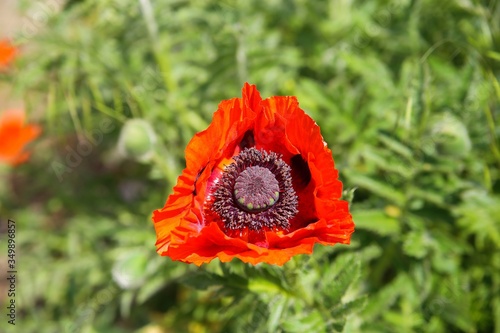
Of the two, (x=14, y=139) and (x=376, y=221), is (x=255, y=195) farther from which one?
(x=14, y=139)

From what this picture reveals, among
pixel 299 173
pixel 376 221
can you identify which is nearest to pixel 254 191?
pixel 299 173

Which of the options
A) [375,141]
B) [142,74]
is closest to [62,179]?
[142,74]

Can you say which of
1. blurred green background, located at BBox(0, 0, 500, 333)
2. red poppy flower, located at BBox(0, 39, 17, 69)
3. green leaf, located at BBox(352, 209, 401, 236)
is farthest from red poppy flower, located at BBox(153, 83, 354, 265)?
red poppy flower, located at BBox(0, 39, 17, 69)

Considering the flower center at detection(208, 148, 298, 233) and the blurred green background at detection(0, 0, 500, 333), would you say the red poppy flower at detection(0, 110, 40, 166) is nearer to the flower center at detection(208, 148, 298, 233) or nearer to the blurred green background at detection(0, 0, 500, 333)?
the blurred green background at detection(0, 0, 500, 333)

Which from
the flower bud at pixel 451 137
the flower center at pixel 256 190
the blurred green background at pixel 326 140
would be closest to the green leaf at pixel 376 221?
the blurred green background at pixel 326 140

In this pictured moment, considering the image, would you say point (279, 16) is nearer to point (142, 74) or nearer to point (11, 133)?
point (142, 74)

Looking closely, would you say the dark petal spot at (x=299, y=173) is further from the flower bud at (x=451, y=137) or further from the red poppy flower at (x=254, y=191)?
the flower bud at (x=451, y=137)
